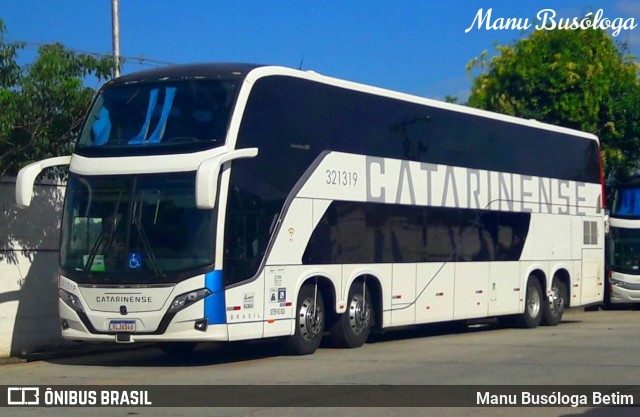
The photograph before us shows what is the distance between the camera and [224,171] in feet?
49.1

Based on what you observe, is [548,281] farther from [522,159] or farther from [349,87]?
[349,87]

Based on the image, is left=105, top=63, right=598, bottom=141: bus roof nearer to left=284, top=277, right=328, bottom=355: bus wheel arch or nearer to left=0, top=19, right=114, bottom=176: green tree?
left=0, top=19, right=114, bottom=176: green tree

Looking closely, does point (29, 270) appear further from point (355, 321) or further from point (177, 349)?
point (355, 321)

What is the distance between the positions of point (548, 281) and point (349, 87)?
344 inches

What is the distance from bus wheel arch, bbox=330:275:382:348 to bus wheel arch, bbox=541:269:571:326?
7057 millimetres

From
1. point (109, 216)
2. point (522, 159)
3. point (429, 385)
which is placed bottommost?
point (429, 385)

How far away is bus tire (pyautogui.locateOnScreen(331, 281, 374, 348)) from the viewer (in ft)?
58.4

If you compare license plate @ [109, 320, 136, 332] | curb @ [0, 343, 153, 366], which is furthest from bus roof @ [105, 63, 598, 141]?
curb @ [0, 343, 153, 366]

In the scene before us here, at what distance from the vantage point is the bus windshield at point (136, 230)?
14.9 m

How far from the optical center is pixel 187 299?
1480 cm

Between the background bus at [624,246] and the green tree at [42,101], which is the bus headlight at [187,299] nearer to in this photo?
the green tree at [42,101]

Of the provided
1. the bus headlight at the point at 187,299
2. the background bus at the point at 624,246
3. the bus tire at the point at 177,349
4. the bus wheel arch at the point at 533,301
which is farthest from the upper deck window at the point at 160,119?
the background bus at the point at 624,246

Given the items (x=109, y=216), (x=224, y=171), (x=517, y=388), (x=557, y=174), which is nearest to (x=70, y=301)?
(x=109, y=216)

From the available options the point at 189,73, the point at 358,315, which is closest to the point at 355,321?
the point at 358,315
